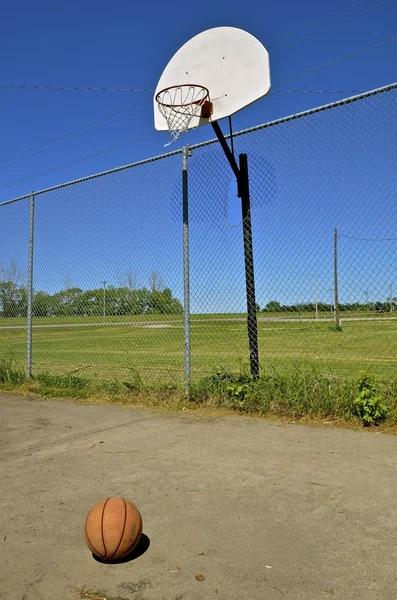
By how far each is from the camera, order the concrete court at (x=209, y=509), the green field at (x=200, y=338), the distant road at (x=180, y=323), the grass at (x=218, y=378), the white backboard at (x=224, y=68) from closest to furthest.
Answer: the concrete court at (x=209, y=509)
the grass at (x=218, y=378)
the white backboard at (x=224, y=68)
the distant road at (x=180, y=323)
the green field at (x=200, y=338)

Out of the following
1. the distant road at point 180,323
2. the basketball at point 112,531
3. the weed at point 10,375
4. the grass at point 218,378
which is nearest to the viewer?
the basketball at point 112,531

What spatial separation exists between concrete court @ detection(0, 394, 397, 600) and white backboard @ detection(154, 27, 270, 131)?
12.9 feet

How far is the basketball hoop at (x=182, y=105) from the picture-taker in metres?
6.50

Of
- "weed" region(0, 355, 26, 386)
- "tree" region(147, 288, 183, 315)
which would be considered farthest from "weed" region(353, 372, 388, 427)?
"weed" region(0, 355, 26, 386)

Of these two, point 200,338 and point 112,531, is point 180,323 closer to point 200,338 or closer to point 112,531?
point 200,338

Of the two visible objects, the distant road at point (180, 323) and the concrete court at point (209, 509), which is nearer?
the concrete court at point (209, 509)

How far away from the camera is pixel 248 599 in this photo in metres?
2.30

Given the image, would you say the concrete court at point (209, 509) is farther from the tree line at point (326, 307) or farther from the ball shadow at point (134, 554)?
the tree line at point (326, 307)

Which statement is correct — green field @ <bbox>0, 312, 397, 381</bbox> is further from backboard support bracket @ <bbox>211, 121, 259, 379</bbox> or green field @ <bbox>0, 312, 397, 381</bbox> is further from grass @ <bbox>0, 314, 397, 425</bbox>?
backboard support bracket @ <bbox>211, 121, 259, 379</bbox>

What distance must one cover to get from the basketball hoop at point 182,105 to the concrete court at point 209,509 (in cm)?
389

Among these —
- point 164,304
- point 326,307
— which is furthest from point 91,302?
point 326,307

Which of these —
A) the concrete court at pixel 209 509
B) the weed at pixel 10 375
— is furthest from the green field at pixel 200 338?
the concrete court at pixel 209 509

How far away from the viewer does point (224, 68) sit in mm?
6410

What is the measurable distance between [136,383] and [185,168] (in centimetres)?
308
